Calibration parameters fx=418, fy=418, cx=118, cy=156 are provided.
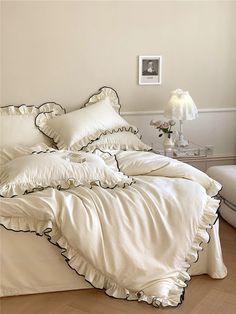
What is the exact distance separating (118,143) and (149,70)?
2.97ft

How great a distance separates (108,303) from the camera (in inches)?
91.7

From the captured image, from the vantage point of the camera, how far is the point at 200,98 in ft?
13.5

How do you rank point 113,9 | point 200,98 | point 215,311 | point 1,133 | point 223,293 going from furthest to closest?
point 200,98 → point 113,9 → point 1,133 → point 223,293 → point 215,311

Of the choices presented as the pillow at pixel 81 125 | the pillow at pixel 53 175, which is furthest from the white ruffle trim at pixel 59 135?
the pillow at pixel 53 175

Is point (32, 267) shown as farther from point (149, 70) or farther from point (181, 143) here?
point (149, 70)

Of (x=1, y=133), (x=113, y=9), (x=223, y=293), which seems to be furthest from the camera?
(x=113, y=9)

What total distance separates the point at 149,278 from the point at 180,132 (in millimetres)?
1778

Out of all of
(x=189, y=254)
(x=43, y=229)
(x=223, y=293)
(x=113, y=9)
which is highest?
(x=113, y=9)

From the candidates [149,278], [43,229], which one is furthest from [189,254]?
[43,229]

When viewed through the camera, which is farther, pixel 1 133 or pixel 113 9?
pixel 113 9

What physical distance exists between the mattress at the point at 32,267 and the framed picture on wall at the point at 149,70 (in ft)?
6.87

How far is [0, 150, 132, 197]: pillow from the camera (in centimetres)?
245

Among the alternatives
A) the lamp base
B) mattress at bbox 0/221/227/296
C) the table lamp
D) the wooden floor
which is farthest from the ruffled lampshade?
mattress at bbox 0/221/227/296

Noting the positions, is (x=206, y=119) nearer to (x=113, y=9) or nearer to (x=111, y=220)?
(x=113, y=9)
